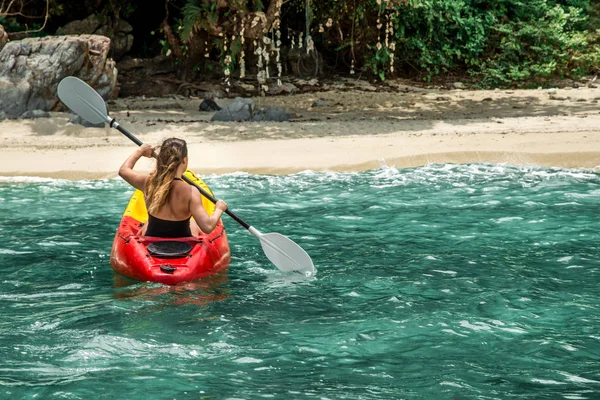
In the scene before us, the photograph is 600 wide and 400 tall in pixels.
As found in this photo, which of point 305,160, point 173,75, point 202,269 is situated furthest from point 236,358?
point 173,75

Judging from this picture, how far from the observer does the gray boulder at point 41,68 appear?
13602 millimetres

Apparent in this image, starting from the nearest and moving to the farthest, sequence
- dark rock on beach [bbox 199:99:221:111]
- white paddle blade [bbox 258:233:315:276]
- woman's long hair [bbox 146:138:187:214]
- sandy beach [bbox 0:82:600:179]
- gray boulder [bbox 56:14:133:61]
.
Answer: woman's long hair [bbox 146:138:187:214] < white paddle blade [bbox 258:233:315:276] < sandy beach [bbox 0:82:600:179] < dark rock on beach [bbox 199:99:221:111] < gray boulder [bbox 56:14:133:61]

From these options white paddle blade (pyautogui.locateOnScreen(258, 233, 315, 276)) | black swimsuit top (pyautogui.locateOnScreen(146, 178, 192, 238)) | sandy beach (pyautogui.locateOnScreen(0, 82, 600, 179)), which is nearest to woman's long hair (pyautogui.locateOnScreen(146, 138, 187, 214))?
black swimsuit top (pyautogui.locateOnScreen(146, 178, 192, 238))

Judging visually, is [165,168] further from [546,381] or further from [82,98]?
[546,381]

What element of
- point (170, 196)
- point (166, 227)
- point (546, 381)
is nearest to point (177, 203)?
point (170, 196)

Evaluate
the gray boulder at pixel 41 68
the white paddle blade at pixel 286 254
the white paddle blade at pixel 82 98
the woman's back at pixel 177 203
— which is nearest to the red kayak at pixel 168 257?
the woman's back at pixel 177 203

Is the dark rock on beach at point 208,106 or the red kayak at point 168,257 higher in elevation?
the dark rock on beach at point 208,106

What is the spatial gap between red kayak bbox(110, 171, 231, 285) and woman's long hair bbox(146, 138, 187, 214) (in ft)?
1.18

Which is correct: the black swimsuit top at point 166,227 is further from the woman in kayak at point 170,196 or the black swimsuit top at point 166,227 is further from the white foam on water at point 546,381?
the white foam on water at point 546,381

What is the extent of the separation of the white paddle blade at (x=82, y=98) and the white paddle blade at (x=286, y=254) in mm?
1825

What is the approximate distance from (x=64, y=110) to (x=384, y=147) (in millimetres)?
5224

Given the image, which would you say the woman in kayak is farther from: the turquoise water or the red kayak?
the turquoise water

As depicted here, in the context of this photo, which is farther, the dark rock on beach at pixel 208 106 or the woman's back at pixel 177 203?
the dark rock on beach at pixel 208 106

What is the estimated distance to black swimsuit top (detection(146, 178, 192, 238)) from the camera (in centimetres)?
643
